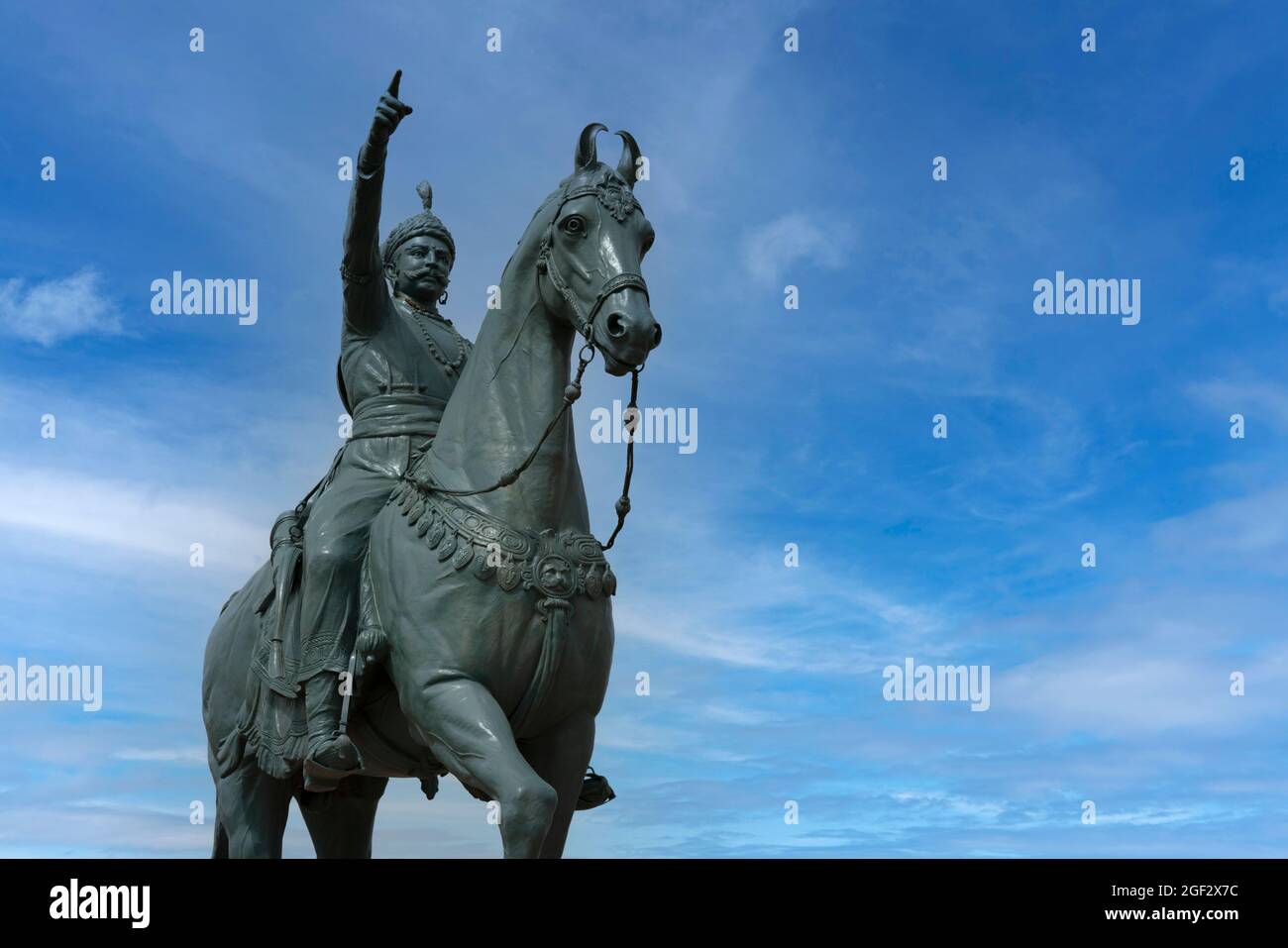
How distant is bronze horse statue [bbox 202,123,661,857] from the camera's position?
820 cm

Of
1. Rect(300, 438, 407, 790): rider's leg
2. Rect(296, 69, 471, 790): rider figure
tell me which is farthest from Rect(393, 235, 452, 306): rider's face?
Rect(300, 438, 407, 790): rider's leg

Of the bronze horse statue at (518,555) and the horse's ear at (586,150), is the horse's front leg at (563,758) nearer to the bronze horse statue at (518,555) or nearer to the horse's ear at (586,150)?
the bronze horse statue at (518,555)

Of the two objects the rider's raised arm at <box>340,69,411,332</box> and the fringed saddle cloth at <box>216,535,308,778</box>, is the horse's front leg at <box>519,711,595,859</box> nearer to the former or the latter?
the fringed saddle cloth at <box>216,535,308,778</box>

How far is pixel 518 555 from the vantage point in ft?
27.9

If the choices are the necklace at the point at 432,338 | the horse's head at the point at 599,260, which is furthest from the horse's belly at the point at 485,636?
the necklace at the point at 432,338

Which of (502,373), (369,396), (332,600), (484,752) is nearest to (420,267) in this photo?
(369,396)

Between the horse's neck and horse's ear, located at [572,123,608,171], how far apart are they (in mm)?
760

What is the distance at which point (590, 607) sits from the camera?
866 centimetres

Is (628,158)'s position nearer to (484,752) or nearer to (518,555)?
(518,555)

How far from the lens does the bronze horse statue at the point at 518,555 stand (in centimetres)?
820

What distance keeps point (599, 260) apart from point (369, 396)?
8.75 feet

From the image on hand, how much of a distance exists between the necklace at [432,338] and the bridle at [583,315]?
5.82 ft

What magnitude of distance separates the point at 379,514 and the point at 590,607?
1.63 m
